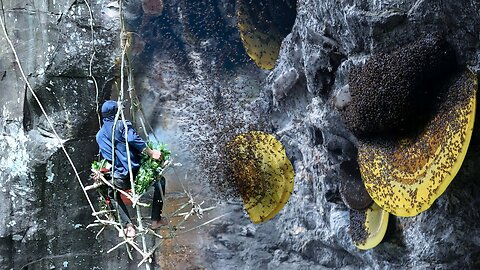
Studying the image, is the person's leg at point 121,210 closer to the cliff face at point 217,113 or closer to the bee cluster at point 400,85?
the cliff face at point 217,113

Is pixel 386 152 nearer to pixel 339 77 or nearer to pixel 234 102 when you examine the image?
pixel 339 77

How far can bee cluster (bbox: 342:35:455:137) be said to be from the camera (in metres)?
3.02

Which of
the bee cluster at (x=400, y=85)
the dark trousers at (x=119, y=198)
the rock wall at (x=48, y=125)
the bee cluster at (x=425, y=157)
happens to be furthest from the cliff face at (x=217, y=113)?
the dark trousers at (x=119, y=198)

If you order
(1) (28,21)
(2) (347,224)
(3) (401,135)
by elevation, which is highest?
(1) (28,21)

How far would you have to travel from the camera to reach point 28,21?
496 cm

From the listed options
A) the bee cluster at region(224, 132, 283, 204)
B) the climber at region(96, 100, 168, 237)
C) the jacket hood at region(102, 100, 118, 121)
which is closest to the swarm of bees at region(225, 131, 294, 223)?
the bee cluster at region(224, 132, 283, 204)

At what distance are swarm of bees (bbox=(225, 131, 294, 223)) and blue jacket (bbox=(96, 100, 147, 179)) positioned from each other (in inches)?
57.6

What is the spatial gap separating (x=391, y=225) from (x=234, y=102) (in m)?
2.88

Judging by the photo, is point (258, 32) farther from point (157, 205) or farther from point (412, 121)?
point (412, 121)

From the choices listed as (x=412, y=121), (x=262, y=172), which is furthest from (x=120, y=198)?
(x=412, y=121)

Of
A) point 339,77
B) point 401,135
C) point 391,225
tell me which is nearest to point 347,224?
point 391,225

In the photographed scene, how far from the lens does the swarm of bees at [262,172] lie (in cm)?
488

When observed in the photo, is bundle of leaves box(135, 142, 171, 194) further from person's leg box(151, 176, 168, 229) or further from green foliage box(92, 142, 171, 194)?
person's leg box(151, 176, 168, 229)

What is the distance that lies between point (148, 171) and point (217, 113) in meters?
2.88
